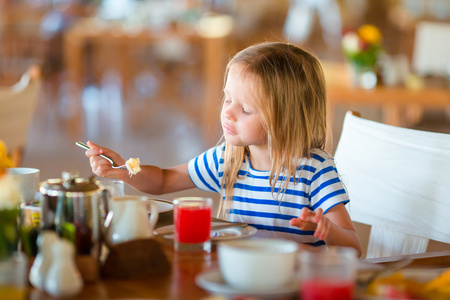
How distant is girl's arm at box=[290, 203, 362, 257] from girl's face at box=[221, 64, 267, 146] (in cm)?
22

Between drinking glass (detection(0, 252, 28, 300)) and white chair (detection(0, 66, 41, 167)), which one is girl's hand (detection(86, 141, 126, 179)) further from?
white chair (detection(0, 66, 41, 167))

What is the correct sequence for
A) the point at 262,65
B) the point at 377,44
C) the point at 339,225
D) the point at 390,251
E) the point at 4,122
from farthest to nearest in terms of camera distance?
the point at 377,44 → the point at 4,122 → the point at 390,251 → the point at 262,65 → the point at 339,225

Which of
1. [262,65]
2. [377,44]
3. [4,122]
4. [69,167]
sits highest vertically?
[377,44]

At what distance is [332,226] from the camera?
1.10 m

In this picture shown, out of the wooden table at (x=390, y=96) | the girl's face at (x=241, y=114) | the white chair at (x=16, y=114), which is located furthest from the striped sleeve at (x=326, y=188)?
the wooden table at (x=390, y=96)

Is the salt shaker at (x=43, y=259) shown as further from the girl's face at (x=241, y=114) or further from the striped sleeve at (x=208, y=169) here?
the striped sleeve at (x=208, y=169)

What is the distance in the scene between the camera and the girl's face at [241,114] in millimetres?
1312

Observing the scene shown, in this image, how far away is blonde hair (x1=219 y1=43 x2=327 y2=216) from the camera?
4.34 feet

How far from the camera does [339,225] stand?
47.9 inches

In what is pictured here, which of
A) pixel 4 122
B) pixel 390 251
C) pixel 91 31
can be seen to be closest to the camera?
pixel 390 251

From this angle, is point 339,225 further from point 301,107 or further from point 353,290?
point 353,290

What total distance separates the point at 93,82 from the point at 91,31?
5.56ft

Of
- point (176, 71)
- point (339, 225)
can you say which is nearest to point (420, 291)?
point (339, 225)

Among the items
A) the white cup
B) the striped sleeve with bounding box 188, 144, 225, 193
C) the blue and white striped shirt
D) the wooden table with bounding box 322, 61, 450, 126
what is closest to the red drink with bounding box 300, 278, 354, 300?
the blue and white striped shirt
